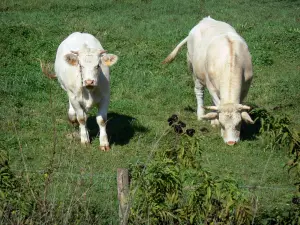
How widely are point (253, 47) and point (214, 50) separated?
5082 millimetres


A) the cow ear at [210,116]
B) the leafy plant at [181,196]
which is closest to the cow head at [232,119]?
the cow ear at [210,116]

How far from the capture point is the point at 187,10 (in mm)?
24281

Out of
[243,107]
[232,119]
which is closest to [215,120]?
[232,119]

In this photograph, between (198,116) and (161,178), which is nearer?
(161,178)

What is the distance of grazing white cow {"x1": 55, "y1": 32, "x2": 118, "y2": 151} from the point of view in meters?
12.7

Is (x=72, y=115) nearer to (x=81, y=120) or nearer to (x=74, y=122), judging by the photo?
(x=74, y=122)

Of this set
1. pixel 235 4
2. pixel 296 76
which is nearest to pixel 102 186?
pixel 296 76

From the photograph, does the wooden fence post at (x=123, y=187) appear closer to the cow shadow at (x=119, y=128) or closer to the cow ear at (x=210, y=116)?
the cow shadow at (x=119, y=128)

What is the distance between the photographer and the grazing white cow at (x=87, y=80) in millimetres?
12664

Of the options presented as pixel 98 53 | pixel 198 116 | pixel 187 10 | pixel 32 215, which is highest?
pixel 187 10

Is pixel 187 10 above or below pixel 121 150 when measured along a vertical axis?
above

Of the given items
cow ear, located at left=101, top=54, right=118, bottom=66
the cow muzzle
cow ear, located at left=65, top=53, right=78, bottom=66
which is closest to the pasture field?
the cow muzzle

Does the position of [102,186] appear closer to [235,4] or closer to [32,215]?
[32,215]

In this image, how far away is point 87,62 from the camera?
1267cm
